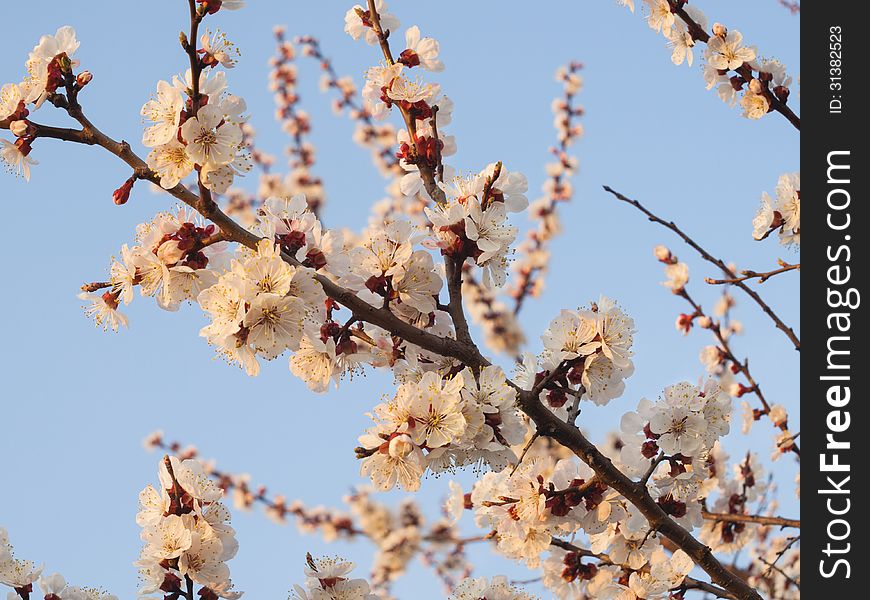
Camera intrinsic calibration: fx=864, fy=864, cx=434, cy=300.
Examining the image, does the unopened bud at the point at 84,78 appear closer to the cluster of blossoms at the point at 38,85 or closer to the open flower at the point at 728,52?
the cluster of blossoms at the point at 38,85

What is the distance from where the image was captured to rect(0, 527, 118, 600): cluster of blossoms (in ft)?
9.13

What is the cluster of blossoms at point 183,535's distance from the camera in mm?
2486

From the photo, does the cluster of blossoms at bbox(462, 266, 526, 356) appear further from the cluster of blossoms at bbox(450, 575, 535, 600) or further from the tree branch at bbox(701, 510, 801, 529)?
the cluster of blossoms at bbox(450, 575, 535, 600)

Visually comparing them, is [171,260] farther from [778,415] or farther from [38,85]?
[778,415]

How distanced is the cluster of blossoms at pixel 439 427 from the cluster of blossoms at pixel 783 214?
5.97ft

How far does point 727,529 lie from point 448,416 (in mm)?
3088

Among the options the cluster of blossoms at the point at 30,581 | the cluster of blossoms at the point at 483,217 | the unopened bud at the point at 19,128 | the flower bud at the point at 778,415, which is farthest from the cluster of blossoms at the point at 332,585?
the flower bud at the point at 778,415

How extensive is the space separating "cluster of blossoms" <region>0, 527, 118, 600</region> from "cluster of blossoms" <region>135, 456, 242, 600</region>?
1.54 ft

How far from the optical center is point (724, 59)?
148 inches

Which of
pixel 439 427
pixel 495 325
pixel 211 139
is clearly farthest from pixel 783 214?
pixel 495 325

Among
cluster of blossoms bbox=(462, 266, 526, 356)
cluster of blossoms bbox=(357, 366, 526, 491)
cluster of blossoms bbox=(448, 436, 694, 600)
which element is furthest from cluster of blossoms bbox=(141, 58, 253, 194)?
cluster of blossoms bbox=(462, 266, 526, 356)

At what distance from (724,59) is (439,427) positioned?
7.92 feet
